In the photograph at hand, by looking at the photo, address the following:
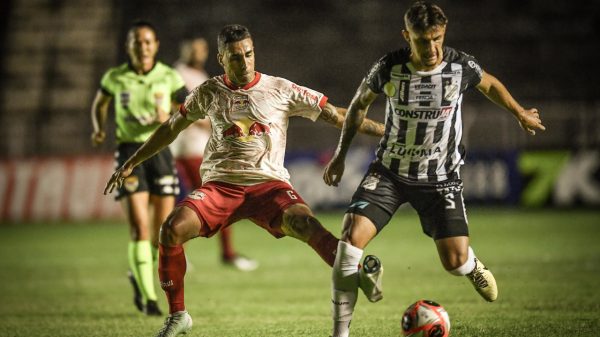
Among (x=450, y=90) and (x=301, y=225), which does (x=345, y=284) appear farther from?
(x=450, y=90)

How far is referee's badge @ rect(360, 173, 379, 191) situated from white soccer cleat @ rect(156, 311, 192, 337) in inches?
58.9

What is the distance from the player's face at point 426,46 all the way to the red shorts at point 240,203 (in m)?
1.25

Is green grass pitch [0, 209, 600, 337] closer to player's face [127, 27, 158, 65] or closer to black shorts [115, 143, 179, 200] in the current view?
black shorts [115, 143, 179, 200]

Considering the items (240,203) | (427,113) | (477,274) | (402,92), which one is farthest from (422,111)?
(240,203)

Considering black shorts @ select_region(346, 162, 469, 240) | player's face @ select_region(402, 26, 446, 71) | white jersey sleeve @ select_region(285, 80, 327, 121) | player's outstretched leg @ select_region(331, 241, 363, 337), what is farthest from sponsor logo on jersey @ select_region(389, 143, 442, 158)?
player's outstretched leg @ select_region(331, 241, 363, 337)

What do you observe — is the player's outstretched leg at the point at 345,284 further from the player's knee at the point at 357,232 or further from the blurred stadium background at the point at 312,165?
the blurred stadium background at the point at 312,165

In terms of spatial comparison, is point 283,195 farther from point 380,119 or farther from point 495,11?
point 495,11

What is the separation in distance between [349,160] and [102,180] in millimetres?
4675

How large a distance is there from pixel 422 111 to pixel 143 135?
10.1 feet

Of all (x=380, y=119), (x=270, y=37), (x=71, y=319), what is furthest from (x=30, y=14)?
(x=71, y=319)

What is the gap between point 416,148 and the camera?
252 inches

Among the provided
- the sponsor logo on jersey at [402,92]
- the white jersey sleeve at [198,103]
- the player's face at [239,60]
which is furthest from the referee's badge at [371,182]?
the white jersey sleeve at [198,103]

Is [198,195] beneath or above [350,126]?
beneath

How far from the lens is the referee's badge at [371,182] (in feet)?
21.0
